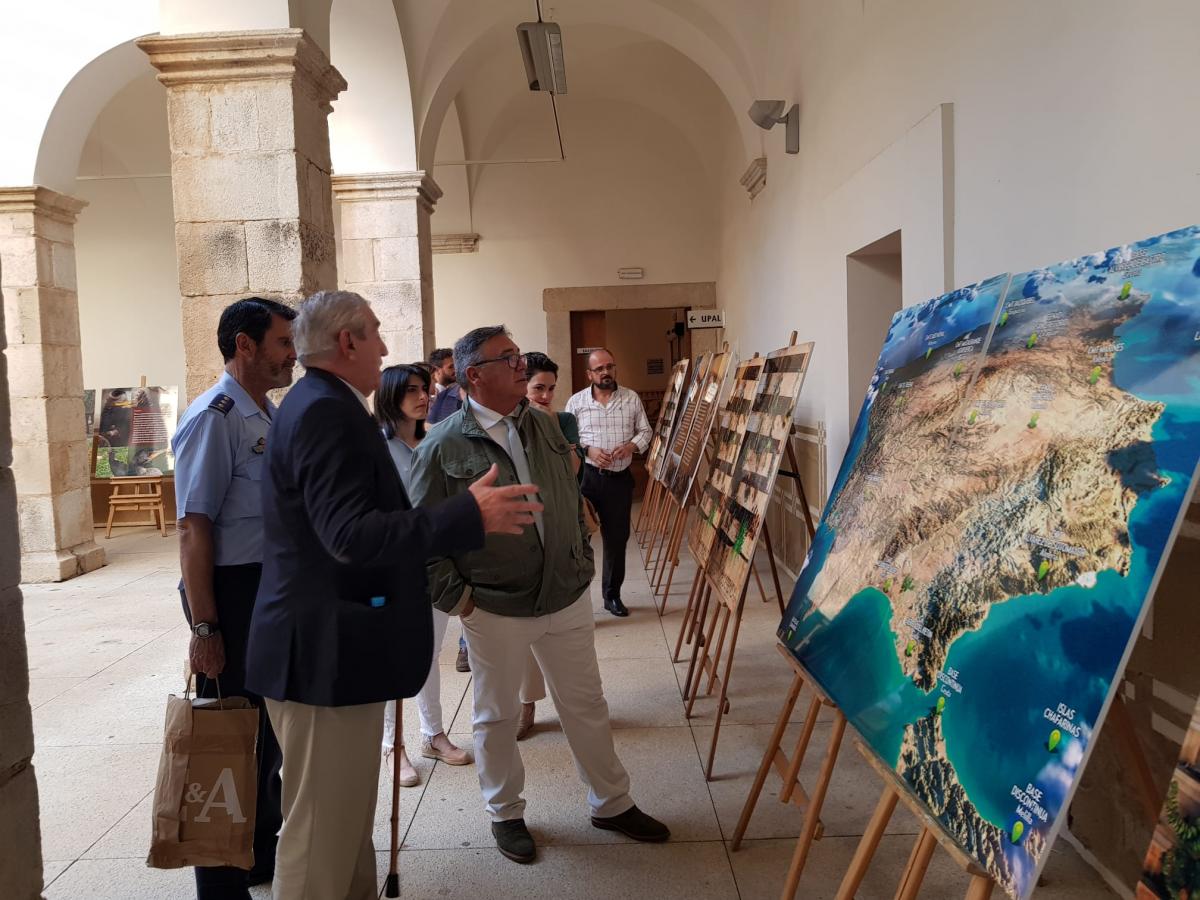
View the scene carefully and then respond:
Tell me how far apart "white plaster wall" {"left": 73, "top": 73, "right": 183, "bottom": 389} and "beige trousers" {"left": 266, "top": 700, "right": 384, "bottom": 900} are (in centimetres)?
1088

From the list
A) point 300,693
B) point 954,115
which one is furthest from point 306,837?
point 954,115

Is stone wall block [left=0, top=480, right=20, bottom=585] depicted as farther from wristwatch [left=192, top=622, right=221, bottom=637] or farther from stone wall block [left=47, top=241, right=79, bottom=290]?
stone wall block [left=47, top=241, right=79, bottom=290]

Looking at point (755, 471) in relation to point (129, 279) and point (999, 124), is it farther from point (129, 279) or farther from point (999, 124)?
point (129, 279)

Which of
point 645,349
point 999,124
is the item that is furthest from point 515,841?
point 645,349

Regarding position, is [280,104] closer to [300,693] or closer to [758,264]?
[300,693]

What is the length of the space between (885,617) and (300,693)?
3.91 ft

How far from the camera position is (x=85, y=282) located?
11.2m

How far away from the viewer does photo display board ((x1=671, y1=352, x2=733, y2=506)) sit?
16.1ft

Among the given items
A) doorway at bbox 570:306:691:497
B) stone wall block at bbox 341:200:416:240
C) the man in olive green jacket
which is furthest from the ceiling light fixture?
doorway at bbox 570:306:691:497

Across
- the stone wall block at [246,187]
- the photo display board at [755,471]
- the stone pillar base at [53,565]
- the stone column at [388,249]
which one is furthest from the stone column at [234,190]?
the stone pillar base at [53,565]

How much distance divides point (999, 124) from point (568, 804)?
2.69m

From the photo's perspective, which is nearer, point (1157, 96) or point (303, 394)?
point (303, 394)

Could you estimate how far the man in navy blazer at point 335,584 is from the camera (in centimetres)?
168

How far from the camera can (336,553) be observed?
164cm
